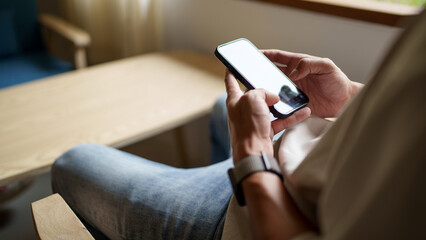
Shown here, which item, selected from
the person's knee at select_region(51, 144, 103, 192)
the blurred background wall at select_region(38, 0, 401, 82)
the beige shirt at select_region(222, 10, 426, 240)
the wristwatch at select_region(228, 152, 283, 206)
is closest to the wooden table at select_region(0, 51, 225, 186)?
the person's knee at select_region(51, 144, 103, 192)

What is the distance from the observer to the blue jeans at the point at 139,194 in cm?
61

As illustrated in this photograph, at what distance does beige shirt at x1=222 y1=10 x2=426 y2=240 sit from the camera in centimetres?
28

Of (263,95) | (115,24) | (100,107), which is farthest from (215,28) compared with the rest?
(263,95)

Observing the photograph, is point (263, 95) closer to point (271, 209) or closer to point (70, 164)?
point (271, 209)

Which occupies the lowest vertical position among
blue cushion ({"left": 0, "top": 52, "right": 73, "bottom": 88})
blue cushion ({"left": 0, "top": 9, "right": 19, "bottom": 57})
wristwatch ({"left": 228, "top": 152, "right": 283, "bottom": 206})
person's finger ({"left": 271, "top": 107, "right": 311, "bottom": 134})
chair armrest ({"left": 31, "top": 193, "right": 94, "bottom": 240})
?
blue cushion ({"left": 0, "top": 52, "right": 73, "bottom": 88})

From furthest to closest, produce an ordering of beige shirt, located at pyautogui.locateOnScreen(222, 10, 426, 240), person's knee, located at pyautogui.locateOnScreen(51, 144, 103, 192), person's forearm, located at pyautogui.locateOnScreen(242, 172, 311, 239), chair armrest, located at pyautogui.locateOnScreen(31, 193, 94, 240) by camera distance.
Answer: person's knee, located at pyautogui.locateOnScreen(51, 144, 103, 192), chair armrest, located at pyautogui.locateOnScreen(31, 193, 94, 240), person's forearm, located at pyautogui.locateOnScreen(242, 172, 311, 239), beige shirt, located at pyautogui.locateOnScreen(222, 10, 426, 240)

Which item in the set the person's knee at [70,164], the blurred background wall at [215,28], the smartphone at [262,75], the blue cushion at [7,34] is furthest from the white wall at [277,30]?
the blue cushion at [7,34]

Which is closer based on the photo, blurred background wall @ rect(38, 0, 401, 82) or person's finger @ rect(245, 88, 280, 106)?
person's finger @ rect(245, 88, 280, 106)

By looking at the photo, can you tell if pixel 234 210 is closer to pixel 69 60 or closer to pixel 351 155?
pixel 351 155

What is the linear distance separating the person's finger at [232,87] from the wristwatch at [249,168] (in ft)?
0.48

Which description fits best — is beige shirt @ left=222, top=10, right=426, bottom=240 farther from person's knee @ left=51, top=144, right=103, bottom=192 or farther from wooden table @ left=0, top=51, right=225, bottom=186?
wooden table @ left=0, top=51, right=225, bottom=186

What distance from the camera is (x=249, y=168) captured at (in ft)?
1.44

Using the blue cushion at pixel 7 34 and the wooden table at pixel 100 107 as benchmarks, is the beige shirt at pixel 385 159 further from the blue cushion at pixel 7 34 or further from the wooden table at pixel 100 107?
the blue cushion at pixel 7 34

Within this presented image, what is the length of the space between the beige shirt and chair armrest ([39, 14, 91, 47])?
1344 mm
